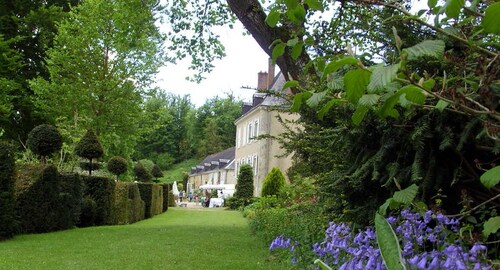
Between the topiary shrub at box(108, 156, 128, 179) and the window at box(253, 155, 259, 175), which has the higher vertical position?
the window at box(253, 155, 259, 175)

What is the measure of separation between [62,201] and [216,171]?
40069 mm

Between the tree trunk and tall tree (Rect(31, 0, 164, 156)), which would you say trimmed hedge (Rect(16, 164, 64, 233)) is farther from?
tall tree (Rect(31, 0, 164, 156))

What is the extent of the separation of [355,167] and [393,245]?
2.12 metres

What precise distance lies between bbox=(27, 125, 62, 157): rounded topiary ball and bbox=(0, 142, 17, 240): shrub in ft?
9.64

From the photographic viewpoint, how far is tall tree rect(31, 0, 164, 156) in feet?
70.2

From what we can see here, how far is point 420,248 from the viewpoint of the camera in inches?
101

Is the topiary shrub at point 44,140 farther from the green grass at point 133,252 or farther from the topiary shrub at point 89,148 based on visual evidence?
the green grass at point 133,252

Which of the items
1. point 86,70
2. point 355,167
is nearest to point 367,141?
point 355,167

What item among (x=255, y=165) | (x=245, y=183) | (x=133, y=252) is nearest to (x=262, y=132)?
(x=255, y=165)

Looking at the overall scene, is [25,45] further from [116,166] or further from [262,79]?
[262,79]

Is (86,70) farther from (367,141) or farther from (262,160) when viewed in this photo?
(367,141)

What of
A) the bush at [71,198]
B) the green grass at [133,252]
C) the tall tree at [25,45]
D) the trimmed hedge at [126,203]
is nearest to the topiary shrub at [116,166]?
the trimmed hedge at [126,203]

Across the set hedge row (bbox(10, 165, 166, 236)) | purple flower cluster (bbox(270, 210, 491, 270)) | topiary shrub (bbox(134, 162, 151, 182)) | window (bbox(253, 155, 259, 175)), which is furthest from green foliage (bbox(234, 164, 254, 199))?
purple flower cluster (bbox(270, 210, 491, 270))

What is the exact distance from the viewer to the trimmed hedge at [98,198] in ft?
46.9
